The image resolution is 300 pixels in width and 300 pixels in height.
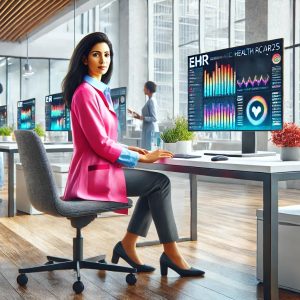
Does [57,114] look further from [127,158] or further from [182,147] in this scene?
[127,158]

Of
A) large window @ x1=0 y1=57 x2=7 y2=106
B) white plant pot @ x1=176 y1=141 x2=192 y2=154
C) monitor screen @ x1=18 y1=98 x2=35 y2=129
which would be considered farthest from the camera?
large window @ x1=0 y1=57 x2=7 y2=106

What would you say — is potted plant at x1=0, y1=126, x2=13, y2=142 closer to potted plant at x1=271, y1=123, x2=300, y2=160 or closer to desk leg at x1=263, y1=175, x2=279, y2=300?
potted plant at x1=271, y1=123, x2=300, y2=160

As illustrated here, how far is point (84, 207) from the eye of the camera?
2.88 metres

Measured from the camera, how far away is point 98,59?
312 centimetres

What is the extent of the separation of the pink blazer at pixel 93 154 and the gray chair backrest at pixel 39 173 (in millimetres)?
150

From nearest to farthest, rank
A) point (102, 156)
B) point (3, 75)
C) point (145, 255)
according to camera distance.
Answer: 1. point (102, 156)
2. point (145, 255)
3. point (3, 75)

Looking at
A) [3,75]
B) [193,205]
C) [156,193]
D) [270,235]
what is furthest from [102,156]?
[3,75]

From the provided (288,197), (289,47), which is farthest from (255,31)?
(288,197)

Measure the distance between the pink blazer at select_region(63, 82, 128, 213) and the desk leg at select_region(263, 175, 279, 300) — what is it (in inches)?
31.9

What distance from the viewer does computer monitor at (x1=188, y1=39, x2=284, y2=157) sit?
3.05m

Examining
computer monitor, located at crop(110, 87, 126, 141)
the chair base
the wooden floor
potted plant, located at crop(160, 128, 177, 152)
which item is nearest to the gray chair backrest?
the chair base

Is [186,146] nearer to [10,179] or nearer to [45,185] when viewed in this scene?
[45,185]

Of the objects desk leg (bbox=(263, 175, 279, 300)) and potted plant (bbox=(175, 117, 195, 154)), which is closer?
desk leg (bbox=(263, 175, 279, 300))

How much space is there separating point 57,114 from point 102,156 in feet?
12.1
